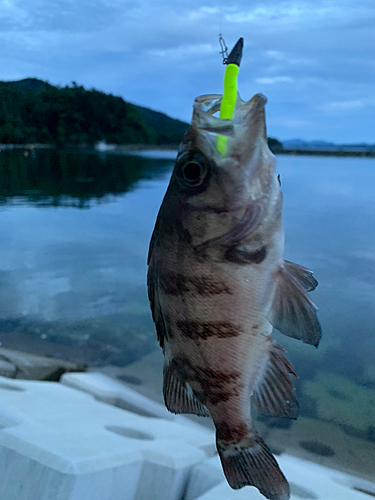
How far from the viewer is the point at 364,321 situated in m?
7.18

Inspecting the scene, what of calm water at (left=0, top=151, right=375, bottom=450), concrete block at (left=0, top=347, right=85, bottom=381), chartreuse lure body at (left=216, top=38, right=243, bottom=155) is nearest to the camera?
chartreuse lure body at (left=216, top=38, right=243, bottom=155)

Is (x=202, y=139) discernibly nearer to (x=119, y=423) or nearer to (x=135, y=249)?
(x=119, y=423)

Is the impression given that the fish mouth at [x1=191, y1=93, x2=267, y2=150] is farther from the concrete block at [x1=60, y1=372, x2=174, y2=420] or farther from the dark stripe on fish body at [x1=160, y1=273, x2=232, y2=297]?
the concrete block at [x1=60, y1=372, x2=174, y2=420]

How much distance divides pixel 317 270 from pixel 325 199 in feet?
47.2

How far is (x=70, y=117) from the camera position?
292 ft

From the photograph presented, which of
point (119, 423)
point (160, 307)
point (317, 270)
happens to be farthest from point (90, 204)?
point (160, 307)

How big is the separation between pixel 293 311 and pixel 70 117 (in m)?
94.6

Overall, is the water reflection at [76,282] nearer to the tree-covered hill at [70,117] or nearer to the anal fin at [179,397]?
the anal fin at [179,397]

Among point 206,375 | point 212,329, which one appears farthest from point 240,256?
point 206,375

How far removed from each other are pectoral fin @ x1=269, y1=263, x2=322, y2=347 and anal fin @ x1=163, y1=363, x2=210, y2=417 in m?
0.38

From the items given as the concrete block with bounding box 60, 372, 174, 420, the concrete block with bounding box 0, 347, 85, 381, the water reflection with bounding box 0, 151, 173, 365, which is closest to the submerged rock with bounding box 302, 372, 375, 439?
the concrete block with bounding box 60, 372, 174, 420

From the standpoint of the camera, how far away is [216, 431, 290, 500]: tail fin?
1387 mm

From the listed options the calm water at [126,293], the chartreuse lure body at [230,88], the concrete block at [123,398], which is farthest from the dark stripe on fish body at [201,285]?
the concrete block at [123,398]

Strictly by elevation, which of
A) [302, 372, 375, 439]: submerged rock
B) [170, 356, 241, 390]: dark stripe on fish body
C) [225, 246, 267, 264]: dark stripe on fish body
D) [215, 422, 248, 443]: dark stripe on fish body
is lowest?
[302, 372, 375, 439]: submerged rock
